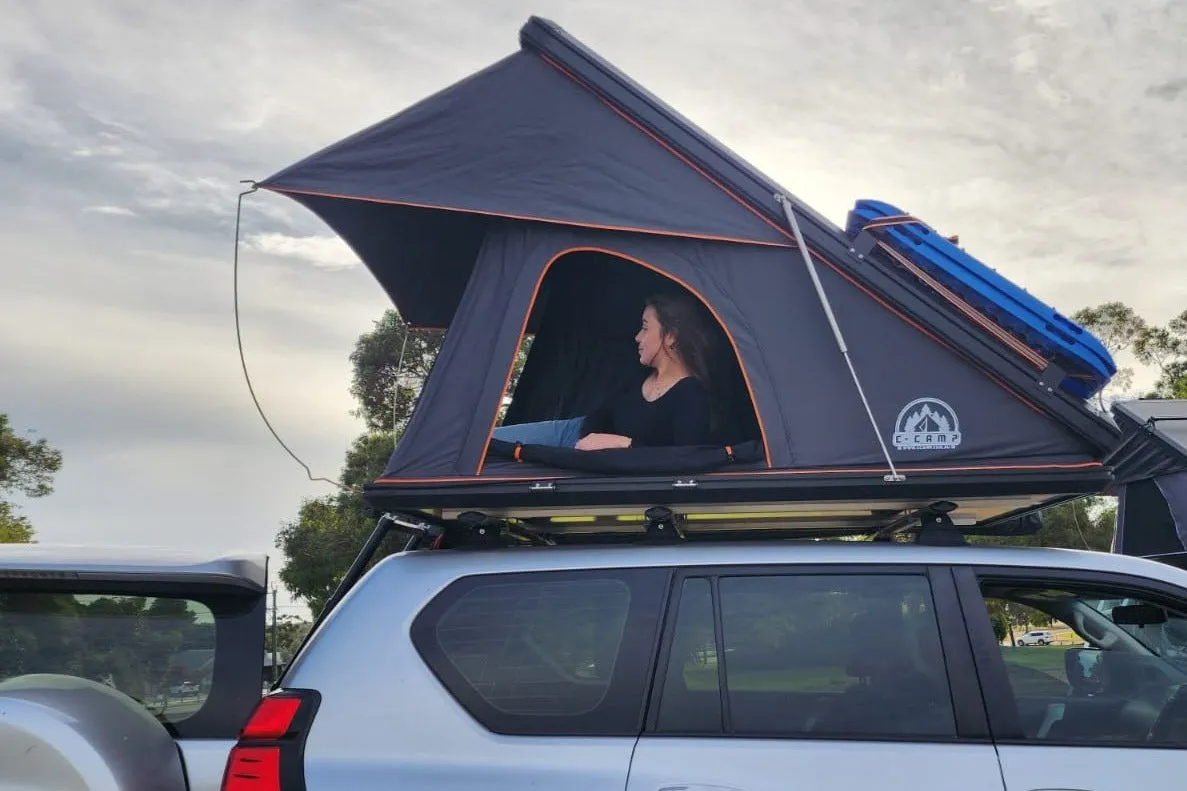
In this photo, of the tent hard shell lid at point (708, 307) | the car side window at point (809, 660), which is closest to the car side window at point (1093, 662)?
the car side window at point (809, 660)

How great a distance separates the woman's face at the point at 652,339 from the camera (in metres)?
4.40

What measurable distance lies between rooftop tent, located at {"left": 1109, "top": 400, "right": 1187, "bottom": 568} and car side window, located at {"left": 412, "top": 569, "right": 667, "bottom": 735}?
162 inches

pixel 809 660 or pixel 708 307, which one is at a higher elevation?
pixel 708 307

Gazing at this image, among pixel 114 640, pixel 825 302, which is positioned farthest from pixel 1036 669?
pixel 114 640

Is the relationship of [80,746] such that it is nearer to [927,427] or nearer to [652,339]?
[652,339]

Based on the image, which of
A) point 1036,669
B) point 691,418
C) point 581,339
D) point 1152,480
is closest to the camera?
point 1036,669

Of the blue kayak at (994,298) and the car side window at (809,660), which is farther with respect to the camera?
the blue kayak at (994,298)

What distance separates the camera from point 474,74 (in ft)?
12.0

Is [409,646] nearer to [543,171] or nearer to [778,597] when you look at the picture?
[778,597]

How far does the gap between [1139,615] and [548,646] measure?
6.48ft

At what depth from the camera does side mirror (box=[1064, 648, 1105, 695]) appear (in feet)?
10.2

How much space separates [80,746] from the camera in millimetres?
2773

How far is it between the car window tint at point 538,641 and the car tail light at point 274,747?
446mm

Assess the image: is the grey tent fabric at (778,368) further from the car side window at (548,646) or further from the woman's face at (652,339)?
the woman's face at (652,339)
